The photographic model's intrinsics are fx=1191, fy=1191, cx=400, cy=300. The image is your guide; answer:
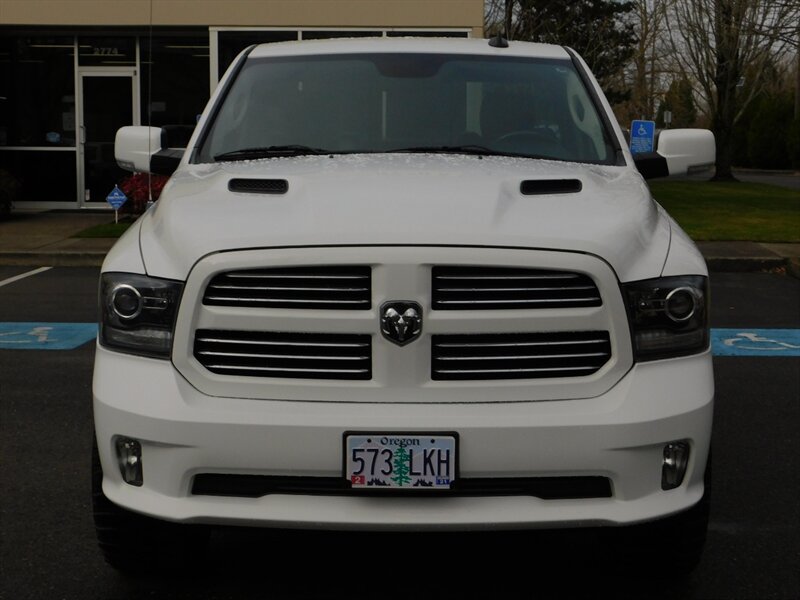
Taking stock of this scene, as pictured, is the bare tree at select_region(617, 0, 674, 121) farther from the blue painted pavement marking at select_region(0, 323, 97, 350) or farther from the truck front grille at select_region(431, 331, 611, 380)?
the truck front grille at select_region(431, 331, 611, 380)

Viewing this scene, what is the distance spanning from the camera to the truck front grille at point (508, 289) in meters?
3.26

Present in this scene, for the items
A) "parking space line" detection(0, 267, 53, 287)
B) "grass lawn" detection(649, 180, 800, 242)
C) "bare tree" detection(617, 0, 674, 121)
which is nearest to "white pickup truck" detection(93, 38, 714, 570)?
"parking space line" detection(0, 267, 53, 287)

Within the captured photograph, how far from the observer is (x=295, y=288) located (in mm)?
3281

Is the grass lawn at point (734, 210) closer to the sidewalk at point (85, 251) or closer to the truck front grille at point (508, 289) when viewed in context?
the sidewalk at point (85, 251)

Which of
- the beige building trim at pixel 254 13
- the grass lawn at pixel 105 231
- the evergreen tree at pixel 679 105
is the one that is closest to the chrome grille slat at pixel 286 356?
the grass lawn at pixel 105 231

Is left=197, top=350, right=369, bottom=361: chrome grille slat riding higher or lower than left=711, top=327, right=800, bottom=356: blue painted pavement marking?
higher

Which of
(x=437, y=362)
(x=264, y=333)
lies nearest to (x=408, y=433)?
(x=437, y=362)

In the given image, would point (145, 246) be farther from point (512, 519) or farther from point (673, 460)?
point (673, 460)

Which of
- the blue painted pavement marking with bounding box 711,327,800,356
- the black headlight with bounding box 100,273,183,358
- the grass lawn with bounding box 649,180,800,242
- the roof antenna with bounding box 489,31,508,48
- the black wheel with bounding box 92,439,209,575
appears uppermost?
the roof antenna with bounding box 489,31,508,48

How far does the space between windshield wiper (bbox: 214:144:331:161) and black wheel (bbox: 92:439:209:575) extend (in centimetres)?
133

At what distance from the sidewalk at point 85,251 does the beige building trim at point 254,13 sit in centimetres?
380

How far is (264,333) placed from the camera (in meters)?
3.31

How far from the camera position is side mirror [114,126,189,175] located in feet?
16.3

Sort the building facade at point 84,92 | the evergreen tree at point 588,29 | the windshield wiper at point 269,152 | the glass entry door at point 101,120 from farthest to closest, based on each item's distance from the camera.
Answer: the evergreen tree at point 588,29
the glass entry door at point 101,120
the building facade at point 84,92
the windshield wiper at point 269,152
